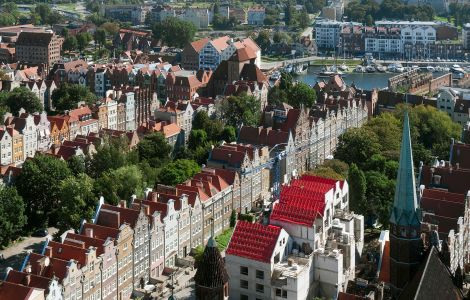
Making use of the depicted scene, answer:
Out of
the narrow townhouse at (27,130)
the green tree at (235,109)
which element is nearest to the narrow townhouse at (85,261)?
the narrow townhouse at (27,130)

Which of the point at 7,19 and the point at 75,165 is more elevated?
the point at 7,19

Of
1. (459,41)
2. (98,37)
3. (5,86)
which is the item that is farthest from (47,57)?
(459,41)

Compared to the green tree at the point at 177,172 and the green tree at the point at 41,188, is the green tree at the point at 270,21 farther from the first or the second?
the green tree at the point at 41,188

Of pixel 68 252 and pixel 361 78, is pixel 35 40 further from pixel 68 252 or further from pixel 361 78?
pixel 68 252

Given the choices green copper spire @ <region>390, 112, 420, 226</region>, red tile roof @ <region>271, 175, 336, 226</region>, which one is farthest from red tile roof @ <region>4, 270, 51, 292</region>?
green copper spire @ <region>390, 112, 420, 226</region>

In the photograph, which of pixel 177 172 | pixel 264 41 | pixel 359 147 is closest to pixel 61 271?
pixel 177 172
